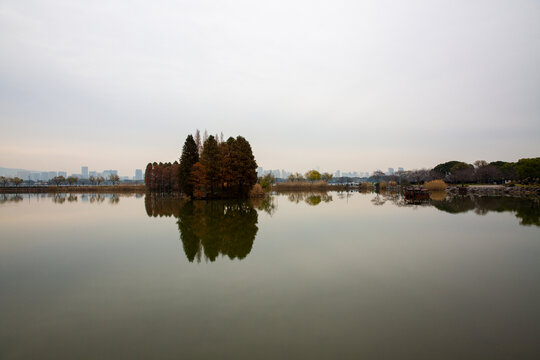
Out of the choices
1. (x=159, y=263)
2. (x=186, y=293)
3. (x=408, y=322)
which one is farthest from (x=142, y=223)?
(x=408, y=322)

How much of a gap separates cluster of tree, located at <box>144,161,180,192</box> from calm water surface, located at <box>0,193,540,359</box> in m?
53.6

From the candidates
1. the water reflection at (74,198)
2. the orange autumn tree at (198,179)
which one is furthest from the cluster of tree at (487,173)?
the water reflection at (74,198)

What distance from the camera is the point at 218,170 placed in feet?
144

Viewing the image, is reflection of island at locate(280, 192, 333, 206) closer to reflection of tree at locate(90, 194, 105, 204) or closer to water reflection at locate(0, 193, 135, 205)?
water reflection at locate(0, 193, 135, 205)

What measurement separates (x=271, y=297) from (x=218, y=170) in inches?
1473

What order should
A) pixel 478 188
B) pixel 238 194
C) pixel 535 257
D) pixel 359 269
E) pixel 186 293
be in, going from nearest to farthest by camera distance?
pixel 186 293 → pixel 359 269 → pixel 535 257 → pixel 238 194 → pixel 478 188

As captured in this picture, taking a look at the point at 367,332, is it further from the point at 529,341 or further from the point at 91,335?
the point at 91,335

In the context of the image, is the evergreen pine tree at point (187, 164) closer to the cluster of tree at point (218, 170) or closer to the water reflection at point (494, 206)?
the cluster of tree at point (218, 170)

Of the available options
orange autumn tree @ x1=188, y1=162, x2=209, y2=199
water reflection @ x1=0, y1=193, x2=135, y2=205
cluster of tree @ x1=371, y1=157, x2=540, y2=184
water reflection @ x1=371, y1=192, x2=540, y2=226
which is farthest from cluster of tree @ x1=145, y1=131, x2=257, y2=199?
cluster of tree @ x1=371, y1=157, x2=540, y2=184

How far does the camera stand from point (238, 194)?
45.4 m

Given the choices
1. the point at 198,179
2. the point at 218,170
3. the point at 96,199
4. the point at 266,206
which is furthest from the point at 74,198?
the point at 266,206

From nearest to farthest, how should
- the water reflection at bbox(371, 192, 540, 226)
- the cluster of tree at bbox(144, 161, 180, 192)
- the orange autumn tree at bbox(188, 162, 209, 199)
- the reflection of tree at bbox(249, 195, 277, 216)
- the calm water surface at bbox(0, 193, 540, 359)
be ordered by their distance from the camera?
the calm water surface at bbox(0, 193, 540, 359), the water reflection at bbox(371, 192, 540, 226), the reflection of tree at bbox(249, 195, 277, 216), the orange autumn tree at bbox(188, 162, 209, 199), the cluster of tree at bbox(144, 161, 180, 192)

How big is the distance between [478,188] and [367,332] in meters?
70.4

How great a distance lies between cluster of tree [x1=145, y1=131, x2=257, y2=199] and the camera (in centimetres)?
4334
